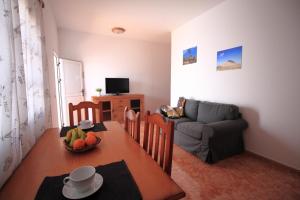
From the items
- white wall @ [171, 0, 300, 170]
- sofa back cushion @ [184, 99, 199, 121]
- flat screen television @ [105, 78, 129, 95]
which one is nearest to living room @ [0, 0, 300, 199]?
white wall @ [171, 0, 300, 170]

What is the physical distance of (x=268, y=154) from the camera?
2.30 m

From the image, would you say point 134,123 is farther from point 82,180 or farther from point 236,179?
point 236,179

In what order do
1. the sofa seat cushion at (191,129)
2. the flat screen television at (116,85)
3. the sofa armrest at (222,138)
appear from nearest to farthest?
1. the sofa armrest at (222,138)
2. the sofa seat cushion at (191,129)
3. the flat screen television at (116,85)

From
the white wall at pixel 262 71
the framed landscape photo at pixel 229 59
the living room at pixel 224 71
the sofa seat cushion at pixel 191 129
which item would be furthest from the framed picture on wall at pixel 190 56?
the sofa seat cushion at pixel 191 129

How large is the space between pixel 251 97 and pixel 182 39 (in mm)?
2222

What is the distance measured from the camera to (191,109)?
324 centimetres

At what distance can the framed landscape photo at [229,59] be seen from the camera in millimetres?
2551

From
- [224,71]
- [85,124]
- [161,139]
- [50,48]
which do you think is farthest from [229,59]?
[50,48]

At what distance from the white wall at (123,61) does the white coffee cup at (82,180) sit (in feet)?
13.5

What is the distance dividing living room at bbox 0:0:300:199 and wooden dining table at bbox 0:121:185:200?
0.08m

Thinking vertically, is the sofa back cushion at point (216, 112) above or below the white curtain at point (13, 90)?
below

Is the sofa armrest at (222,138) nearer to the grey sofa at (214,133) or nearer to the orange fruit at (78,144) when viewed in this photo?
the grey sofa at (214,133)

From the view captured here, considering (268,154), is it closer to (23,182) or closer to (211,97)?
(211,97)

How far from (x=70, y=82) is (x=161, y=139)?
12.4 feet
